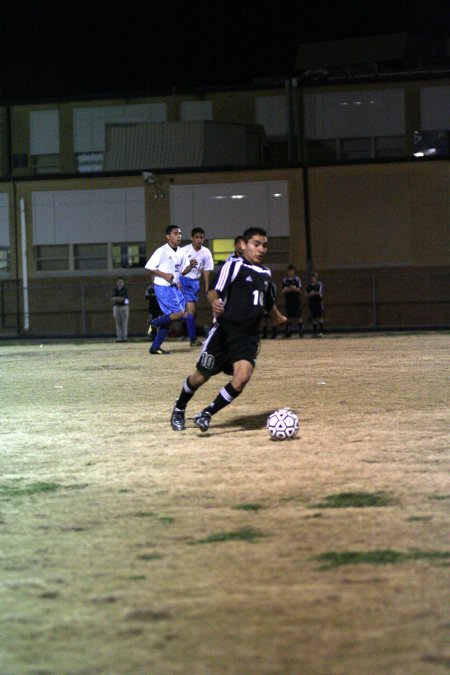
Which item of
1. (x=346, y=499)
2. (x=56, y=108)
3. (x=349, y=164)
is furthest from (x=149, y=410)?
(x=56, y=108)

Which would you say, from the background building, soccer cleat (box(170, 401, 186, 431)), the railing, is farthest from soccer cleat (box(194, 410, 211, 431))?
the background building

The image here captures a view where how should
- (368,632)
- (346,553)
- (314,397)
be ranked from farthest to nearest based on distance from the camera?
(314,397), (346,553), (368,632)

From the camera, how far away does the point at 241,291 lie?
31.6ft

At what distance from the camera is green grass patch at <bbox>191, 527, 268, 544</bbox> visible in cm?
560

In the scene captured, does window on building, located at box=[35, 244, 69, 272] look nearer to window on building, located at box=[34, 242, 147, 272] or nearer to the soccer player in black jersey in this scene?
window on building, located at box=[34, 242, 147, 272]

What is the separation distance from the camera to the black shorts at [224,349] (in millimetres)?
9586

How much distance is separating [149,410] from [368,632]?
7.59 m

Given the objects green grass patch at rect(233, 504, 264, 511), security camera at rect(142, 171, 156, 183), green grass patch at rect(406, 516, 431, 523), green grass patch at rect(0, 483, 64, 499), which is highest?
security camera at rect(142, 171, 156, 183)

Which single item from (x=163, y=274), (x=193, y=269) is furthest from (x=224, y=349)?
(x=193, y=269)

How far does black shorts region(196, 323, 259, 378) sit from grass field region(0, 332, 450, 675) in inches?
25.6

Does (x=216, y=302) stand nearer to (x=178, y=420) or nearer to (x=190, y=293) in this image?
(x=178, y=420)

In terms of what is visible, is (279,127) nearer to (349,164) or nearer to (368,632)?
(349,164)

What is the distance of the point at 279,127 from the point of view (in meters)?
42.7

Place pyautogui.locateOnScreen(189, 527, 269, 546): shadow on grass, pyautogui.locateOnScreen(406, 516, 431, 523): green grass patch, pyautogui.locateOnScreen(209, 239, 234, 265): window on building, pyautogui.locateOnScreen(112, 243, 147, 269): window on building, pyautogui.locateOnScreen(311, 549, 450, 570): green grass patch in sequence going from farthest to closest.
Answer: pyautogui.locateOnScreen(112, 243, 147, 269): window on building, pyautogui.locateOnScreen(209, 239, 234, 265): window on building, pyautogui.locateOnScreen(406, 516, 431, 523): green grass patch, pyautogui.locateOnScreen(189, 527, 269, 546): shadow on grass, pyautogui.locateOnScreen(311, 549, 450, 570): green grass patch
